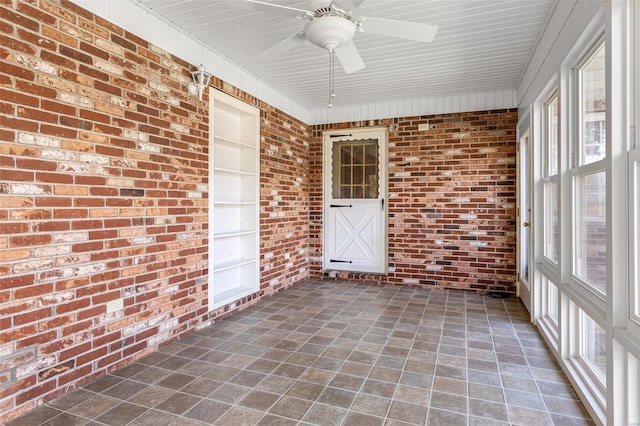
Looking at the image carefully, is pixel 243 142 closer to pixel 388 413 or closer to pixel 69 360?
pixel 69 360

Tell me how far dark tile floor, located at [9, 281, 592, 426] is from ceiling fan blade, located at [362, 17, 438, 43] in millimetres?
2348

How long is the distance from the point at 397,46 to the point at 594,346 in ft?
9.75

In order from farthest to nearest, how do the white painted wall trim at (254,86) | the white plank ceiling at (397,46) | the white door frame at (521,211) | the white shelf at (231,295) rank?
the white door frame at (521,211)
the white shelf at (231,295)
the white plank ceiling at (397,46)
the white painted wall trim at (254,86)

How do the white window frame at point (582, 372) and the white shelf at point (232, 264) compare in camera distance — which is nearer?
the white window frame at point (582, 372)

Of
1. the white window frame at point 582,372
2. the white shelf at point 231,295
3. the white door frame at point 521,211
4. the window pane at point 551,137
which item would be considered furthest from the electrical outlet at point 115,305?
the white door frame at point 521,211

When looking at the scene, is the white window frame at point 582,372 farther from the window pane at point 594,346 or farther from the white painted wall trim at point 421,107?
the white painted wall trim at point 421,107

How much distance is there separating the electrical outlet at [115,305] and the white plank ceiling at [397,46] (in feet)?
7.25

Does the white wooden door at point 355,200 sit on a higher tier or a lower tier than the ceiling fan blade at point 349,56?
lower

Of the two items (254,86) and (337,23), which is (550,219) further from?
(254,86)

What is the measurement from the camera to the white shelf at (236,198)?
4008 mm

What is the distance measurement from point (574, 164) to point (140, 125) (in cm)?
329

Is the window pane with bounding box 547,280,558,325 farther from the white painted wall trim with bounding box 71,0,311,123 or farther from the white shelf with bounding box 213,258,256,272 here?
the white painted wall trim with bounding box 71,0,311,123

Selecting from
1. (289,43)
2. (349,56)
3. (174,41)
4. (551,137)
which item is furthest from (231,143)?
(551,137)

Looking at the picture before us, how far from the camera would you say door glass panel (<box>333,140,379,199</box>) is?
5516 mm
